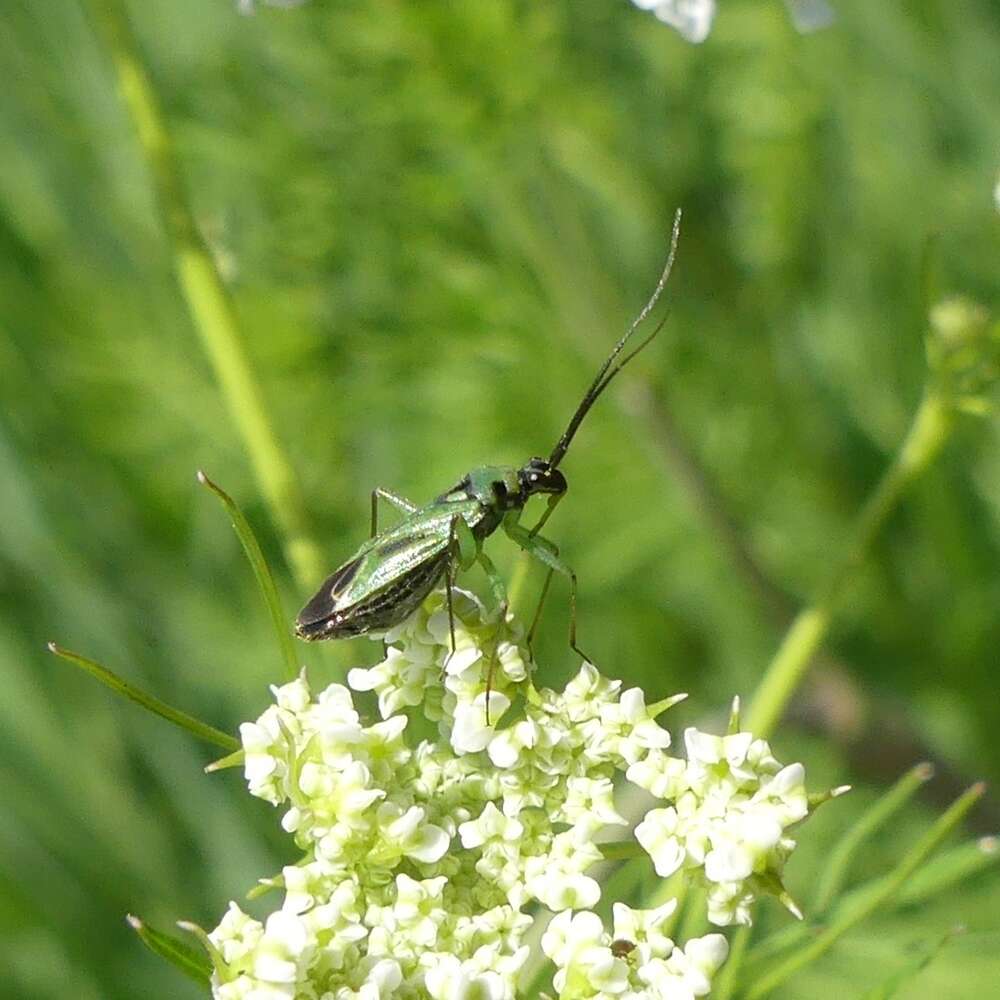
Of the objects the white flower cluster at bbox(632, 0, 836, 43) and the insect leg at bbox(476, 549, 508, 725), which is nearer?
the insect leg at bbox(476, 549, 508, 725)

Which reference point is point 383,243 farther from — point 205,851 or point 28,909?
point 28,909

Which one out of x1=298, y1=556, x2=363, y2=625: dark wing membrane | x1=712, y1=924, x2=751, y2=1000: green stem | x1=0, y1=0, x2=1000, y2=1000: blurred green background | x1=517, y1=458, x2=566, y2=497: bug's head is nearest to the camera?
x1=712, y1=924, x2=751, y2=1000: green stem

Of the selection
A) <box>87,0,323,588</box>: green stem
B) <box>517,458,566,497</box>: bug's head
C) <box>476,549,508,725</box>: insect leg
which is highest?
<box>87,0,323,588</box>: green stem

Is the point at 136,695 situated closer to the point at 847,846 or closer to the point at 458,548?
the point at 458,548

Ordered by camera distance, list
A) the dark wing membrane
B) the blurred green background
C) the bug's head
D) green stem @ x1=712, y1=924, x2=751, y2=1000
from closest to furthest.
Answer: green stem @ x1=712, y1=924, x2=751, y2=1000 → the dark wing membrane → the bug's head → the blurred green background

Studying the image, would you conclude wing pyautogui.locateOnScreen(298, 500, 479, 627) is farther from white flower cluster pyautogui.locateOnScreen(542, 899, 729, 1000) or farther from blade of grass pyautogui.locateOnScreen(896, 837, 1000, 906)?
blade of grass pyautogui.locateOnScreen(896, 837, 1000, 906)

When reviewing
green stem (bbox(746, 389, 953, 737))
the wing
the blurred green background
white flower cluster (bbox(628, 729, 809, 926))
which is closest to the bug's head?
the wing

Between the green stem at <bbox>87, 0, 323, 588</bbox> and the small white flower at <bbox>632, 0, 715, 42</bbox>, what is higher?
the small white flower at <bbox>632, 0, 715, 42</bbox>
